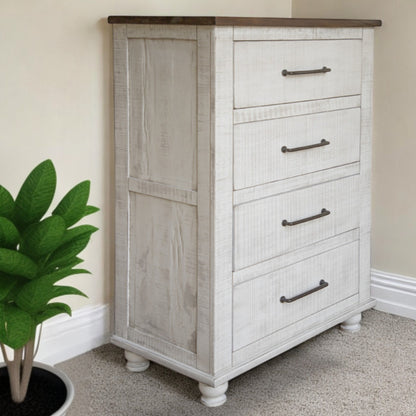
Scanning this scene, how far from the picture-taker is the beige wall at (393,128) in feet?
7.85

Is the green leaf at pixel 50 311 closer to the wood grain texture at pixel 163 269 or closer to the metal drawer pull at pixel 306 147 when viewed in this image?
the wood grain texture at pixel 163 269

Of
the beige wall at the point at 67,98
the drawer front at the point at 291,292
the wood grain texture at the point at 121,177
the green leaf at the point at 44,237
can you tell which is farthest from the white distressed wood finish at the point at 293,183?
the green leaf at the point at 44,237

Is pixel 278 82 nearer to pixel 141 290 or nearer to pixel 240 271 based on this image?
pixel 240 271

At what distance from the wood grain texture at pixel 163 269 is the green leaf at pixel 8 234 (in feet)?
1.88

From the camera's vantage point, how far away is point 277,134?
1.97m

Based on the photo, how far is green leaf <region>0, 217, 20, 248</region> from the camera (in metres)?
1.37

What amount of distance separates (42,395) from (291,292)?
0.83 m

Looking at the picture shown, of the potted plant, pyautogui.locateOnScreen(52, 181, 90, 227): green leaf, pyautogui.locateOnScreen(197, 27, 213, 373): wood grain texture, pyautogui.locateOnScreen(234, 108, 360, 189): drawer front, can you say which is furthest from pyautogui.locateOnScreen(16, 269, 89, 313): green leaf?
pyautogui.locateOnScreen(234, 108, 360, 189): drawer front

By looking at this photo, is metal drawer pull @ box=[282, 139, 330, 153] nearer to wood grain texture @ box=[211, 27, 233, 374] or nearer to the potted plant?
wood grain texture @ box=[211, 27, 233, 374]

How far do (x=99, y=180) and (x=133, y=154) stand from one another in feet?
0.57

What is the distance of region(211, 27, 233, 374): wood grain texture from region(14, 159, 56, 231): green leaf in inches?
18.3

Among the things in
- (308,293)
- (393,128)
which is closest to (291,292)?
(308,293)

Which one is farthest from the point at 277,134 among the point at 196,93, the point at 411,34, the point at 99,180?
the point at 411,34

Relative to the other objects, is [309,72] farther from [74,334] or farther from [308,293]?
[74,334]
